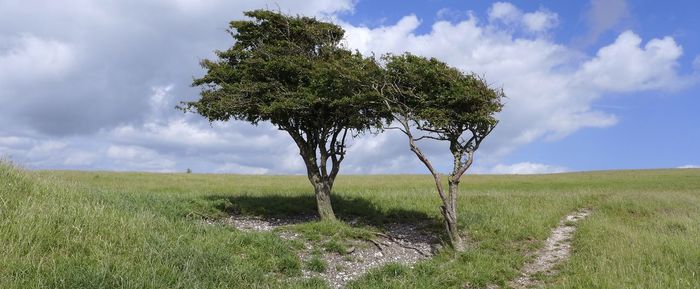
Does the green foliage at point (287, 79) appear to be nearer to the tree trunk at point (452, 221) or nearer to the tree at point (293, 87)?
the tree at point (293, 87)

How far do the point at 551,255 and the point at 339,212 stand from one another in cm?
1070

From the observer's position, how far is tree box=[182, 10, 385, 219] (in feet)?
66.8

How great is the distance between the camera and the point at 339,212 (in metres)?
25.0

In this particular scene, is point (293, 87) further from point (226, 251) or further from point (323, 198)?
point (226, 251)

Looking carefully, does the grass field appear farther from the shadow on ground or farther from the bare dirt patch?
the shadow on ground

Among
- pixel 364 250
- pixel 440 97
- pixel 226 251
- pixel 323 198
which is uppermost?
pixel 440 97

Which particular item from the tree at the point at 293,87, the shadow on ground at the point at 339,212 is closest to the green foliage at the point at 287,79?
the tree at the point at 293,87

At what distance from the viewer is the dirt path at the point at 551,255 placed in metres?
14.2

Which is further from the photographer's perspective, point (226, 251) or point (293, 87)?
point (293, 87)

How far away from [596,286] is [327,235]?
8538 mm

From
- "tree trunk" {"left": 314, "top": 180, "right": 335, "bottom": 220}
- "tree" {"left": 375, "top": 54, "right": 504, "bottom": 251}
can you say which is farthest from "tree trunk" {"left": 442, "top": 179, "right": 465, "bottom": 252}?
"tree trunk" {"left": 314, "top": 180, "right": 335, "bottom": 220}

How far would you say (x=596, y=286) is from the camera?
12367 mm

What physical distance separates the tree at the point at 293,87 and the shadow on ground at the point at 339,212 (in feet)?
8.85

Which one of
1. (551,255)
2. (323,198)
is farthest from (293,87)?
(551,255)
